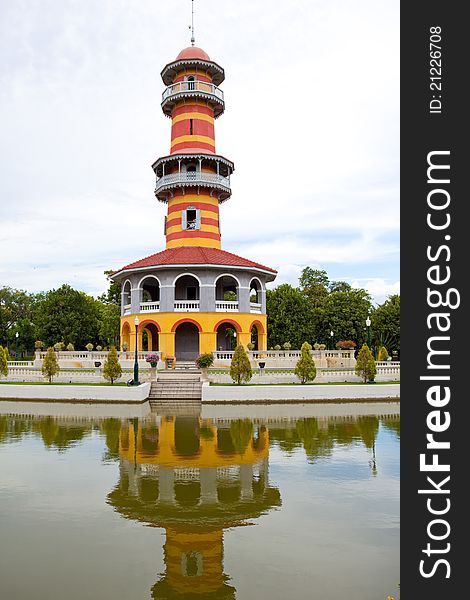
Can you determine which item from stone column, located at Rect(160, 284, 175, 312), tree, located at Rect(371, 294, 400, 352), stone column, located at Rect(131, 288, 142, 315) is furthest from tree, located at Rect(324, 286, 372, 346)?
stone column, located at Rect(131, 288, 142, 315)

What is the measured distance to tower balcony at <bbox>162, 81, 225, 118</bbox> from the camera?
4184cm

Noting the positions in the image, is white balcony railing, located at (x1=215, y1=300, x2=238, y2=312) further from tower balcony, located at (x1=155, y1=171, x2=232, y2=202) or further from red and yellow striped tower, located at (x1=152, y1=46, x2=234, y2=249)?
tower balcony, located at (x1=155, y1=171, x2=232, y2=202)

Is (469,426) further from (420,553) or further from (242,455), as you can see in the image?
(242,455)

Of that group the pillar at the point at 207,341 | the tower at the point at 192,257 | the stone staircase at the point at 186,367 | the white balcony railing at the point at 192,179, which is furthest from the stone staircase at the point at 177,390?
the white balcony railing at the point at 192,179

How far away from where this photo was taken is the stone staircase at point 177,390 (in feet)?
88.4

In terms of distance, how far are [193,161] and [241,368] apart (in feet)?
69.0

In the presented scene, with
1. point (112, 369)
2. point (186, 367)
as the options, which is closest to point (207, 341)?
point (186, 367)

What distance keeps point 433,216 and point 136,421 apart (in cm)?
1746

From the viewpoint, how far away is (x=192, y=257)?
38.1 m

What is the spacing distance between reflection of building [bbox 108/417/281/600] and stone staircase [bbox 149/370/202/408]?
863 cm

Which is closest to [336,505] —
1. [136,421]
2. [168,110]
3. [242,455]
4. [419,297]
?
[242,455]

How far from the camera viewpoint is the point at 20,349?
215 feet

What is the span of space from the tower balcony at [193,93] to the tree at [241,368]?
2410 centimetres

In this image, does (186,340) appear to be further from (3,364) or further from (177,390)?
(3,364)
